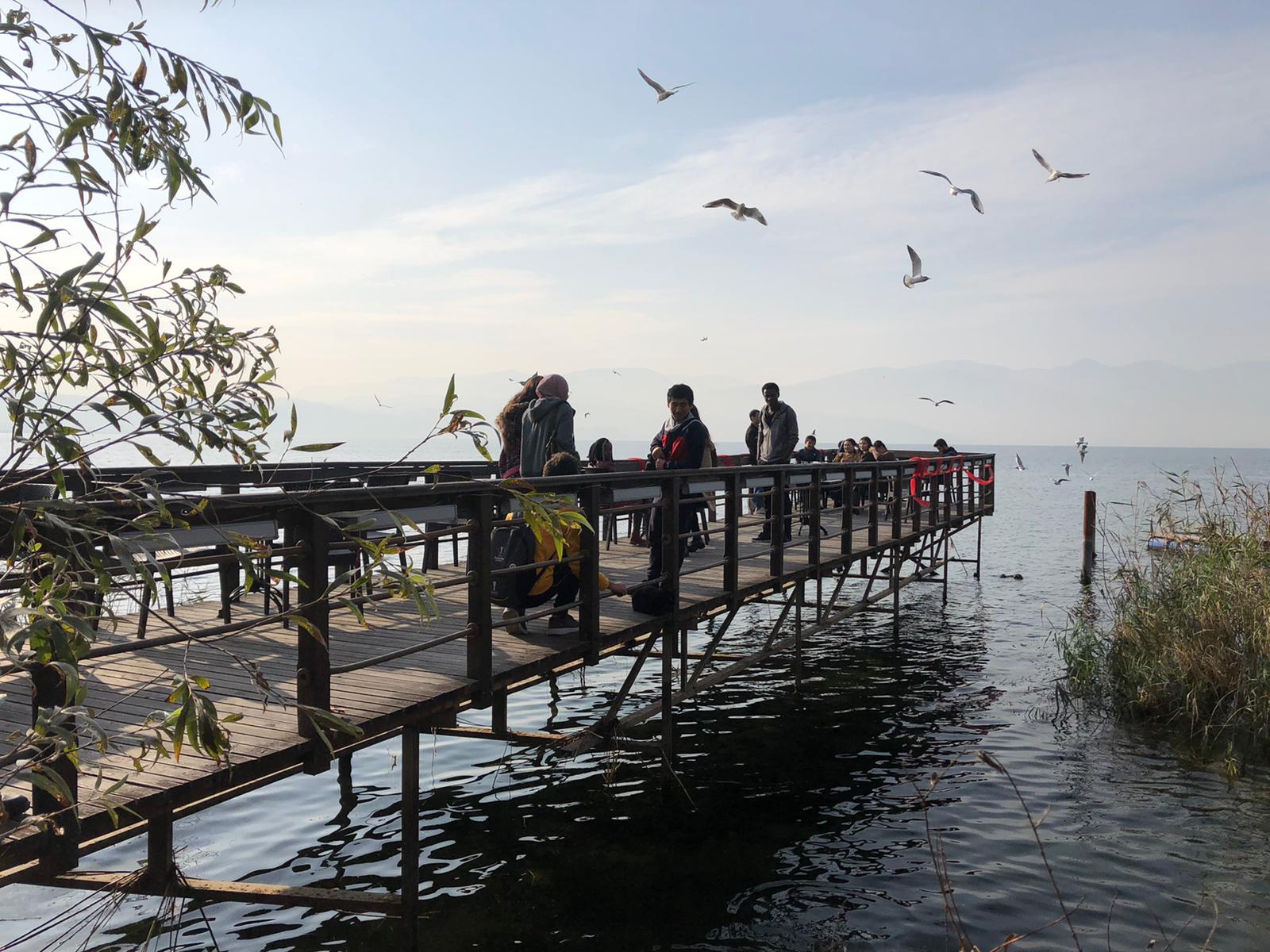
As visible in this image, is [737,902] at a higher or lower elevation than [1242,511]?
lower

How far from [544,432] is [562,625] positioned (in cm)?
149

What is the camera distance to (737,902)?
7.04m

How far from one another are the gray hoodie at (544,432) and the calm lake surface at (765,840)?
3.14 m

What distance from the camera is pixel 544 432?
7.64 metres

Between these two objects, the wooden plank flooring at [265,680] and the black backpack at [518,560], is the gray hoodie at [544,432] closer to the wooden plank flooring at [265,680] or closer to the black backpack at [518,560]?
the black backpack at [518,560]

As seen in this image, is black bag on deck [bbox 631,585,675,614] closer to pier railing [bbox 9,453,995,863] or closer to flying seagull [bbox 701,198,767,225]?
pier railing [bbox 9,453,995,863]

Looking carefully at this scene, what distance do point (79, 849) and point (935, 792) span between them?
781 cm

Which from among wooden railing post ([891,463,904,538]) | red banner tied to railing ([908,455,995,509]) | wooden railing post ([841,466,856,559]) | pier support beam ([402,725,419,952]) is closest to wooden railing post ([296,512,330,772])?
pier support beam ([402,725,419,952])

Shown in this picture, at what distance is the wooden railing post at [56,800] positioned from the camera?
11.0 ft

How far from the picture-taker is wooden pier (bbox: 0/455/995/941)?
3723 mm

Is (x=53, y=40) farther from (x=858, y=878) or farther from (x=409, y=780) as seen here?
(x=858, y=878)

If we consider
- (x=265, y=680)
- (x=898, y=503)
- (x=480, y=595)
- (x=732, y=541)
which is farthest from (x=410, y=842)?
(x=898, y=503)

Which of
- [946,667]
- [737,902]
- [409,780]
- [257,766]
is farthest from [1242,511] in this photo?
[257,766]

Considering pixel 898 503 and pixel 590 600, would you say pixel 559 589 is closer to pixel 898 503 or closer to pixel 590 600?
pixel 590 600
